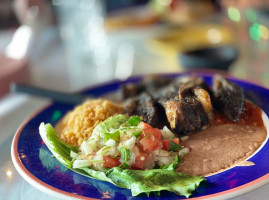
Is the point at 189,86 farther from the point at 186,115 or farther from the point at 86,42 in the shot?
the point at 86,42

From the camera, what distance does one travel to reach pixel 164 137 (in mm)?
1518

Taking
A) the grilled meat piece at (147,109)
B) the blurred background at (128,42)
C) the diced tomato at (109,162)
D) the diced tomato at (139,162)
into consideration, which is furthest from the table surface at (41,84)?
the grilled meat piece at (147,109)

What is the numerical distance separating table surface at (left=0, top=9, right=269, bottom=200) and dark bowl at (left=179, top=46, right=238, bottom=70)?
10.9 inches

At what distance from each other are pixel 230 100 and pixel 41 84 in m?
2.18

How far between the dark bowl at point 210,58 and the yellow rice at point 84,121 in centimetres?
104

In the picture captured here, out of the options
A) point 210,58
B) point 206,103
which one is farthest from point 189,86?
point 210,58

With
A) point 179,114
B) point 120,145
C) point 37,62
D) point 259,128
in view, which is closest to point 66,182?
point 120,145

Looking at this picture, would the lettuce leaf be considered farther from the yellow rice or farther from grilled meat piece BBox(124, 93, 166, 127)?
grilled meat piece BBox(124, 93, 166, 127)

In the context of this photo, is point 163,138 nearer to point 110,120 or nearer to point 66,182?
point 110,120

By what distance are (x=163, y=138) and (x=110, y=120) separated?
250 millimetres

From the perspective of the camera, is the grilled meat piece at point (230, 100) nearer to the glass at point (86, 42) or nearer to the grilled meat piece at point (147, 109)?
the grilled meat piece at point (147, 109)

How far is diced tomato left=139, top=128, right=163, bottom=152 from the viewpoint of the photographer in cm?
140

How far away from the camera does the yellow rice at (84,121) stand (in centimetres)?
160

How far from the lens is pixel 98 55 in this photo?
3844 mm
